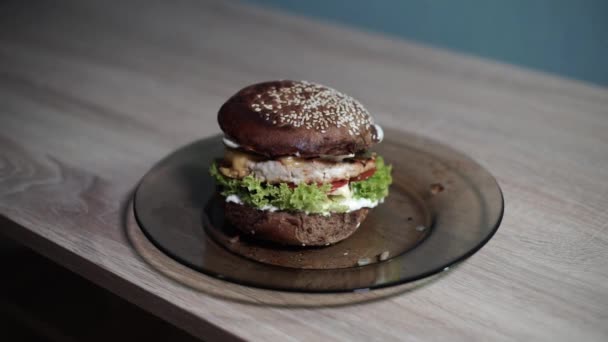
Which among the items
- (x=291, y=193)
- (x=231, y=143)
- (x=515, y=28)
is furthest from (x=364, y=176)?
(x=515, y=28)

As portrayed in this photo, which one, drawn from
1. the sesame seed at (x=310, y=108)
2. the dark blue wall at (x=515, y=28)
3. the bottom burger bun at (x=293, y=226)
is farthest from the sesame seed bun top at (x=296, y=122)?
the dark blue wall at (x=515, y=28)

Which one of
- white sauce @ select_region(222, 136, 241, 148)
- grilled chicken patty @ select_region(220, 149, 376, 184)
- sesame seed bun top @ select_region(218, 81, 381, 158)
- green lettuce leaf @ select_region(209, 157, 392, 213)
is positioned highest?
sesame seed bun top @ select_region(218, 81, 381, 158)

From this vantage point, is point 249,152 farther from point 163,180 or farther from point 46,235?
point 46,235

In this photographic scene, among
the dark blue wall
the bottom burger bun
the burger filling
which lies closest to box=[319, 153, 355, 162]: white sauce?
the burger filling

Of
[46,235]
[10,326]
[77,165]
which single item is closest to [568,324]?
[46,235]

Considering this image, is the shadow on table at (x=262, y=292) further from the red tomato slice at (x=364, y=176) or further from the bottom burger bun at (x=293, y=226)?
the red tomato slice at (x=364, y=176)

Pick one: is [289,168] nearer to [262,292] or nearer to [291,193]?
[291,193]

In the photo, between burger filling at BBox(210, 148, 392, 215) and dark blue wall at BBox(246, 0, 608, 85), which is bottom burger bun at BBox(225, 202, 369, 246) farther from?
dark blue wall at BBox(246, 0, 608, 85)
